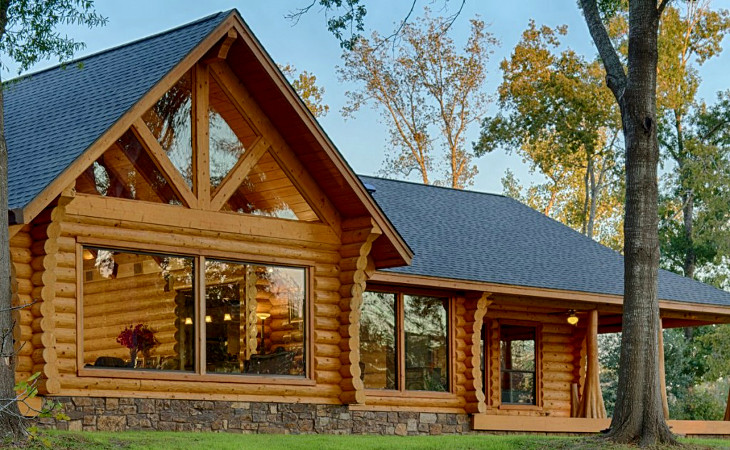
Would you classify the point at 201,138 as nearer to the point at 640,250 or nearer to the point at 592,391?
the point at 640,250

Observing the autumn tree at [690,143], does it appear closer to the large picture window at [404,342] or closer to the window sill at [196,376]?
the large picture window at [404,342]

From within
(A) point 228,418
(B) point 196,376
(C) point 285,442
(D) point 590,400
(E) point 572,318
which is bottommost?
(D) point 590,400

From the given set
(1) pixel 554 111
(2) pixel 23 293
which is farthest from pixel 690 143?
(2) pixel 23 293

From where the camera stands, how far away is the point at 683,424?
22969 mm

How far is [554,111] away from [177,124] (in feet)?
90.6

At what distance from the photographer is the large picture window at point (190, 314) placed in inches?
589

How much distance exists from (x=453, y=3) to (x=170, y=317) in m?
6.88

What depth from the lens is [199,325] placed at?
15.8 metres

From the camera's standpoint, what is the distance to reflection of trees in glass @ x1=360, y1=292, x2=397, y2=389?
1931cm

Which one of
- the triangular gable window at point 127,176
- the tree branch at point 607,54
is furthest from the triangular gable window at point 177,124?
the tree branch at point 607,54

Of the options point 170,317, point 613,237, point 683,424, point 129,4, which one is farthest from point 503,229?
point 129,4

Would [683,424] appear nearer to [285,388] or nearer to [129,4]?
[285,388]

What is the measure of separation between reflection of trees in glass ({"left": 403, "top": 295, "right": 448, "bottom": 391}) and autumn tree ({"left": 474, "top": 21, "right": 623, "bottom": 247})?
72.8 ft

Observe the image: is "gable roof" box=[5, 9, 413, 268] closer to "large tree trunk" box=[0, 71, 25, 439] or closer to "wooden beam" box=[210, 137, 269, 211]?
"wooden beam" box=[210, 137, 269, 211]
